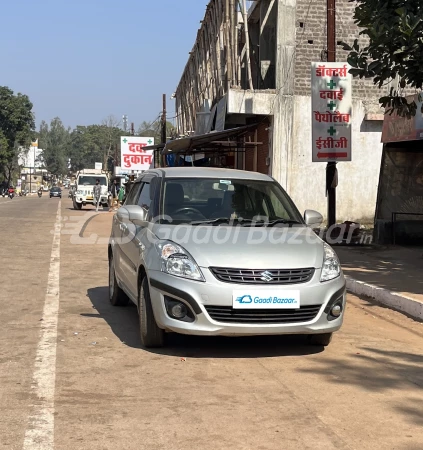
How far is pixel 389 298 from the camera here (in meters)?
9.18

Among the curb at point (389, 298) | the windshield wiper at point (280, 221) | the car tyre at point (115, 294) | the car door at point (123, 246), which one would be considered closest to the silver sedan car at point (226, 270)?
the windshield wiper at point (280, 221)

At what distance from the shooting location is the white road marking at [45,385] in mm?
4062

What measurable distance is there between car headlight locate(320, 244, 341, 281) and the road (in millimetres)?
721

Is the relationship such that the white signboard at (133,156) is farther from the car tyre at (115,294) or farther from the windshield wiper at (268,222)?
the windshield wiper at (268,222)

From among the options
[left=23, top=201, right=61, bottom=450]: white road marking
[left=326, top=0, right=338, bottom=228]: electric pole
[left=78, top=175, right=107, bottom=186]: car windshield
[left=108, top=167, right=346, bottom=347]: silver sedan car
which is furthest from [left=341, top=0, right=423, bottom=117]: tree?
[left=78, top=175, right=107, bottom=186]: car windshield

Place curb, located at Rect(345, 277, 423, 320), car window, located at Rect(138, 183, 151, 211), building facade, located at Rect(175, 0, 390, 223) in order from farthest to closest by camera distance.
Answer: building facade, located at Rect(175, 0, 390, 223)
curb, located at Rect(345, 277, 423, 320)
car window, located at Rect(138, 183, 151, 211)

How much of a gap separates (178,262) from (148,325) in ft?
2.24

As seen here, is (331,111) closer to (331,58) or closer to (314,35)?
(331,58)

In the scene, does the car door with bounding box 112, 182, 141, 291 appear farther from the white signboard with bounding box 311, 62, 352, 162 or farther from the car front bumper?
the white signboard with bounding box 311, 62, 352, 162

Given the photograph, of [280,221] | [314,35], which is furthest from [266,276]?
[314,35]

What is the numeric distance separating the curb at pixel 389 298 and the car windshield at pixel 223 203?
2223mm

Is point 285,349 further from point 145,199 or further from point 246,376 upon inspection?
point 145,199

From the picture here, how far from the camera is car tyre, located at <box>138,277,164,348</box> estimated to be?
20.1ft

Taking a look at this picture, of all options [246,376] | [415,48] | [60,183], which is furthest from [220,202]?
[60,183]
